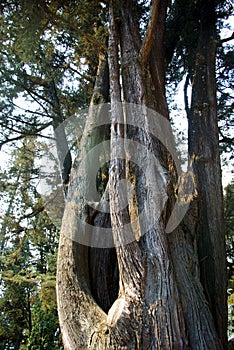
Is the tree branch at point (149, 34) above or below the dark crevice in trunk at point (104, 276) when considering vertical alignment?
above

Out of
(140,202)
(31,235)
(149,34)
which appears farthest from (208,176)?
(31,235)

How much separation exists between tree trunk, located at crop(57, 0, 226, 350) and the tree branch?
1cm

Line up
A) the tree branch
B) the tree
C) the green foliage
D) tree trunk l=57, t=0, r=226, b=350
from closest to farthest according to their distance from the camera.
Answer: tree trunk l=57, t=0, r=226, b=350
the tree
the tree branch
the green foliage

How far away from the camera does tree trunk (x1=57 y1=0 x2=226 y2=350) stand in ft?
8.20

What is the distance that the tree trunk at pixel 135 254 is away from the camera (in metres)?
2.50

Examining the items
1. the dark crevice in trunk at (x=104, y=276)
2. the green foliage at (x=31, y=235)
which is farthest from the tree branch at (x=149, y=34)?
the green foliage at (x=31, y=235)

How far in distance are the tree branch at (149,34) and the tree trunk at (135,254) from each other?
1 cm

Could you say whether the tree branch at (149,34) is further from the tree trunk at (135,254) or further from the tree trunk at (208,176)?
the tree trunk at (208,176)

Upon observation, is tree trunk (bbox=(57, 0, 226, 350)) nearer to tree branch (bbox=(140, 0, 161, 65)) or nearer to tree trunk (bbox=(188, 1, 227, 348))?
tree branch (bbox=(140, 0, 161, 65))

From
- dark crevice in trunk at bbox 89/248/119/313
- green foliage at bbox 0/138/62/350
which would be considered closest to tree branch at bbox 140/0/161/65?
dark crevice in trunk at bbox 89/248/119/313

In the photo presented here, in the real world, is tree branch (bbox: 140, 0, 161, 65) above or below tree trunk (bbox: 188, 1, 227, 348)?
above

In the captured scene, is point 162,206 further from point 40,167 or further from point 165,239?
point 40,167

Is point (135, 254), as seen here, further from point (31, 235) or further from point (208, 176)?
point (31, 235)

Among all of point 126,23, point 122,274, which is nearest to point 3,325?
point 122,274
